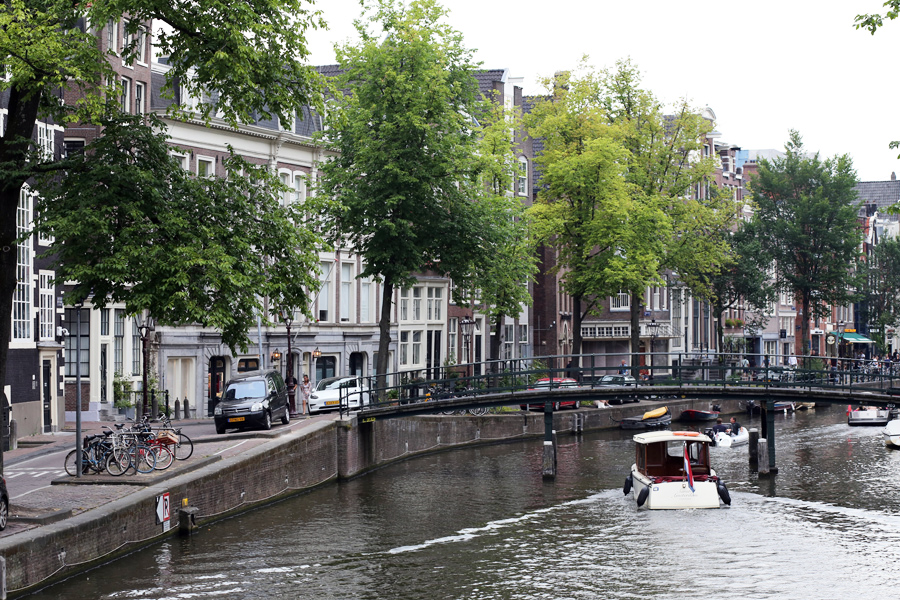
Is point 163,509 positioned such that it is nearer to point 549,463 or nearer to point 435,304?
point 549,463

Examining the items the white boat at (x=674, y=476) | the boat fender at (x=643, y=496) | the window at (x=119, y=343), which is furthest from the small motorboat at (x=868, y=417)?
the window at (x=119, y=343)

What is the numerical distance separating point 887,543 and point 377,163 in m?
21.2

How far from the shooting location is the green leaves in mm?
21250

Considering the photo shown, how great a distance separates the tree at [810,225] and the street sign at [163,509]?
198 feet

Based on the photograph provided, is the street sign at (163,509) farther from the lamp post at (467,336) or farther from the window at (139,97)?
the lamp post at (467,336)

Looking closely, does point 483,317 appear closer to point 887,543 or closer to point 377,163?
point 377,163

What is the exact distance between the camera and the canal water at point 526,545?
2192 cm

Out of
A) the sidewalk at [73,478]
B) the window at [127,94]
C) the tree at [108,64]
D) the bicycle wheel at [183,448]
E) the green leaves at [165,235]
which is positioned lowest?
the sidewalk at [73,478]

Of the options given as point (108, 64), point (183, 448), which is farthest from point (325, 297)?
point (108, 64)

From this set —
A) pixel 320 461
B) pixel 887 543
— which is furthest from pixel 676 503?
pixel 320 461

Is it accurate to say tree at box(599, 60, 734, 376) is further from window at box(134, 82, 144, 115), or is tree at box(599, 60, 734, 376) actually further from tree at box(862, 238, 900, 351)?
tree at box(862, 238, 900, 351)

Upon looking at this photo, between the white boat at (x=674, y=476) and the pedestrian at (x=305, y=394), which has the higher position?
the pedestrian at (x=305, y=394)

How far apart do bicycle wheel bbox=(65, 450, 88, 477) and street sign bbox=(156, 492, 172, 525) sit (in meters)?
2.58

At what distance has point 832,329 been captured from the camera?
114 meters
